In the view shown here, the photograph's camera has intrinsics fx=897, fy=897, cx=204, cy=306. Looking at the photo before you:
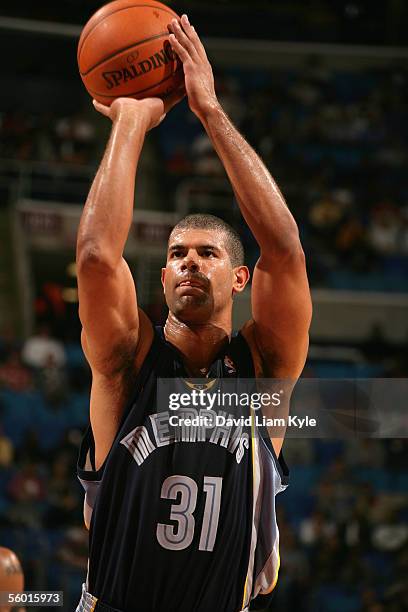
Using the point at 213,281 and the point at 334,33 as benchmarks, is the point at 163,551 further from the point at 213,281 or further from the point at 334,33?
the point at 334,33

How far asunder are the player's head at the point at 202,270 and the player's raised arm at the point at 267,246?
0.13 m

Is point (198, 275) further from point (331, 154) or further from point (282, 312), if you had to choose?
point (331, 154)

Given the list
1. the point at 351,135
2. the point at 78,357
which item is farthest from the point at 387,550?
the point at 351,135

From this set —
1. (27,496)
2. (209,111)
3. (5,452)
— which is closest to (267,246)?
(209,111)

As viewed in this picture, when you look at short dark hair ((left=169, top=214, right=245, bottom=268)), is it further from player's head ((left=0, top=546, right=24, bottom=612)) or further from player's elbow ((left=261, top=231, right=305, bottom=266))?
player's head ((left=0, top=546, right=24, bottom=612))

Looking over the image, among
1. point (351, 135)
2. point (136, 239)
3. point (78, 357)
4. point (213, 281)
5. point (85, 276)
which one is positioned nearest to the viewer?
point (85, 276)

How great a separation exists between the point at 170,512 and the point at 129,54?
141 cm

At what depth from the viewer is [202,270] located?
2.68 metres

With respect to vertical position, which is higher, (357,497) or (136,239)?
(136,239)

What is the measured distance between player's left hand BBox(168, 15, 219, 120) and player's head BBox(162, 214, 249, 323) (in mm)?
354

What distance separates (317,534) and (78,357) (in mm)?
2988

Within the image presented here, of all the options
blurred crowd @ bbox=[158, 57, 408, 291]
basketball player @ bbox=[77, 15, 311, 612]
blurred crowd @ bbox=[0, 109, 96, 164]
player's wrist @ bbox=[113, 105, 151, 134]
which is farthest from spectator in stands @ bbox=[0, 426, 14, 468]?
player's wrist @ bbox=[113, 105, 151, 134]

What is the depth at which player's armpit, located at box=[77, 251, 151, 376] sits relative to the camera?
2.44m

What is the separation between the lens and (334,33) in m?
11.6
